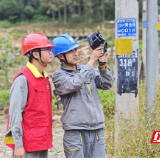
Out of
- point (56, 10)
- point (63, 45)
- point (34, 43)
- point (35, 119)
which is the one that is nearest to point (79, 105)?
point (35, 119)

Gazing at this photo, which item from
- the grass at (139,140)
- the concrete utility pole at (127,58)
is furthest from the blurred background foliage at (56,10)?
the grass at (139,140)

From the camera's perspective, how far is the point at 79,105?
2.71 meters

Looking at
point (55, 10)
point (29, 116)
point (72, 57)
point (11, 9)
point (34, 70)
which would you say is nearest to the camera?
point (29, 116)

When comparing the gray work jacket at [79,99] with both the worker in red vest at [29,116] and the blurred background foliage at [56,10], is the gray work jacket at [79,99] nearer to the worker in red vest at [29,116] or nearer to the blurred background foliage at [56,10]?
the worker in red vest at [29,116]

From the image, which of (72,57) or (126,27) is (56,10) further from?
(72,57)

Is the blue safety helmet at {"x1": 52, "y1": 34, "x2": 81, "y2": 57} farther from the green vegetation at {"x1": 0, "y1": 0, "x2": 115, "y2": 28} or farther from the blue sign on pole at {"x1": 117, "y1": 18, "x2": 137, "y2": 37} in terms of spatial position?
the green vegetation at {"x1": 0, "y1": 0, "x2": 115, "y2": 28}

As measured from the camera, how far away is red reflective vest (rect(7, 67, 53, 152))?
2.49 m

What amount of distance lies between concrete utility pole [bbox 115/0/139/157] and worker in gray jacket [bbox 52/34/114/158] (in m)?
0.87

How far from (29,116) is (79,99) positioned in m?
0.55

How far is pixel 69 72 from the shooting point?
9.43 feet

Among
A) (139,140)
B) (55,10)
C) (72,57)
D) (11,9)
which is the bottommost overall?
(139,140)

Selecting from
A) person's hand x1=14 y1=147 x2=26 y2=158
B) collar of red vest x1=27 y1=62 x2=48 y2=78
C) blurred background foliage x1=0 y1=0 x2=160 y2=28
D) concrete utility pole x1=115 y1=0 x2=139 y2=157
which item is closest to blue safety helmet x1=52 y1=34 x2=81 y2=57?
collar of red vest x1=27 y1=62 x2=48 y2=78

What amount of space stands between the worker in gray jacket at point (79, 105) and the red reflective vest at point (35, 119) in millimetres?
233

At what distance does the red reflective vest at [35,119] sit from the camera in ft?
8.17
